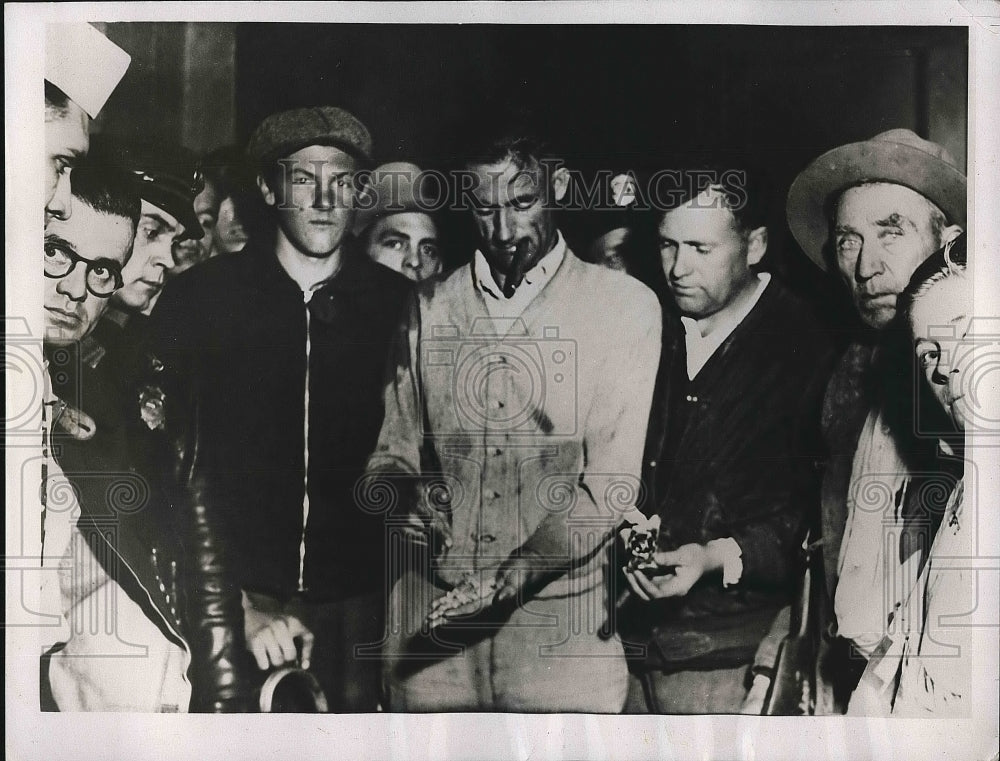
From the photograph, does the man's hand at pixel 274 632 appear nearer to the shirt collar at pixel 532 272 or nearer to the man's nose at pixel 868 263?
the shirt collar at pixel 532 272

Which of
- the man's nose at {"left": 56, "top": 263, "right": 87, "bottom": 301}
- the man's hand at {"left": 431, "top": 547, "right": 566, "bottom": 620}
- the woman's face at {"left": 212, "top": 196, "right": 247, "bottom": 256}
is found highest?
the woman's face at {"left": 212, "top": 196, "right": 247, "bottom": 256}

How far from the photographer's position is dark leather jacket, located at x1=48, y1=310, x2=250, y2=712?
1.40 m

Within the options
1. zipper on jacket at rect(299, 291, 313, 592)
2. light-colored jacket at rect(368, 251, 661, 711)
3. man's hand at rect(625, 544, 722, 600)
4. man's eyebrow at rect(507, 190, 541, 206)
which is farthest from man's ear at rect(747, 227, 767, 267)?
zipper on jacket at rect(299, 291, 313, 592)

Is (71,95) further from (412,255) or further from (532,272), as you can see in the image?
(532,272)

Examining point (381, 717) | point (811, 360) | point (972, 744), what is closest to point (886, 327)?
point (811, 360)

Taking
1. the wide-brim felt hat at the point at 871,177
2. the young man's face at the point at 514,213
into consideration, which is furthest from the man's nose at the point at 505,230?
the wide-brim felt hat at the point at 871,177

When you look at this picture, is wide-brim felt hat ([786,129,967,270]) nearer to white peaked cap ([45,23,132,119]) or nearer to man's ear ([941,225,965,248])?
man's ear ([941,225,965,248])

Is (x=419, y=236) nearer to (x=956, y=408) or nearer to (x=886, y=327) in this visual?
(x=886, y=327)

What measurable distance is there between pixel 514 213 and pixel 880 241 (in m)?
0.72

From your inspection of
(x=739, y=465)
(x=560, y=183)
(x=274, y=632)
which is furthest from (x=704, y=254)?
(x=274, y=632)

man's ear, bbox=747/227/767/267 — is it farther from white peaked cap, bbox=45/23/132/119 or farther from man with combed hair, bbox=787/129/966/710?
white peaked cap, bbox=45/23/132/119

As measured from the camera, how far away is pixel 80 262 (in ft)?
4.62

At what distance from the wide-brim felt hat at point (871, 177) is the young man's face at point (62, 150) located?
139cm

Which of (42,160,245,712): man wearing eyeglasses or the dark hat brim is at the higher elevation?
the dark hat brim
